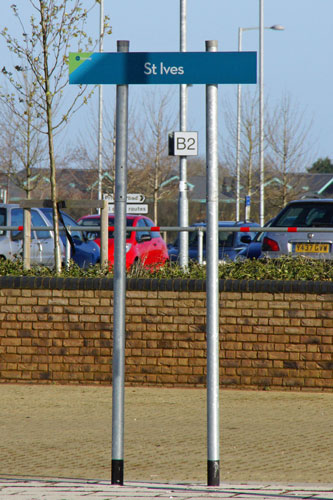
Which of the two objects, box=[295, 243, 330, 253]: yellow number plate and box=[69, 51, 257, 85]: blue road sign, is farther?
box=[295, 243, 330, 253]: yellow number plate

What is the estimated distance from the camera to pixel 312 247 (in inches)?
526

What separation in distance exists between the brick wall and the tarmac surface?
0.21 meters

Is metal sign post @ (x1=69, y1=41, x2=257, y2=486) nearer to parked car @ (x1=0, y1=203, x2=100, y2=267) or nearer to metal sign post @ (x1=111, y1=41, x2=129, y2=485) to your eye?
metal sign post @ (x1=111, y1=41, x2=129, y2=485)

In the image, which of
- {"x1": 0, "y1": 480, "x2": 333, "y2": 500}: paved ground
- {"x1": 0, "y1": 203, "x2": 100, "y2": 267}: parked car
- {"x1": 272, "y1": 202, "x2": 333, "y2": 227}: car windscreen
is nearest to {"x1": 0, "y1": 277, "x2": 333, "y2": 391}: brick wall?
{"x1": 0, "y1": 480, "x2": 333, "y2": 500}: paved ground

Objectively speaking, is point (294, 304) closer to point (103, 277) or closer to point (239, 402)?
point (239, 402)

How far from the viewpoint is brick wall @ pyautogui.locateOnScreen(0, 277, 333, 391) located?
32.9 feet

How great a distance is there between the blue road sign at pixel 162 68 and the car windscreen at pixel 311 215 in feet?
28.0

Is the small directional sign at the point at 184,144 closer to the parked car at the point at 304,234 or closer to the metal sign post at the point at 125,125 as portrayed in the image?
the parked car at the point at 304,234

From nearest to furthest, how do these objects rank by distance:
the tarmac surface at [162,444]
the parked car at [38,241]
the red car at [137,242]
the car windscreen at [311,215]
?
1. the tarmac surface at [162,444]
2. the car windscreen at [311,215]
3. the parked car at [38,241]
4. the red car at [137,242]

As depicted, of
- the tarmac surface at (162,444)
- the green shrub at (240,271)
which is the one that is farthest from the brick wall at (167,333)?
the green shrub at (240,271)

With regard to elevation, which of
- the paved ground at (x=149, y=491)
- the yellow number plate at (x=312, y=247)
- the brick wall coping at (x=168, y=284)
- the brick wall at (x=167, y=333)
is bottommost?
the paved ground at (x=149, y=491)

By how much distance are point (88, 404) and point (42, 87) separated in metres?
4.74

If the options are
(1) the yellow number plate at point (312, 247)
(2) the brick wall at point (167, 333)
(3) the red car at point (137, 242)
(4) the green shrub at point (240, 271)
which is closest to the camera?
(2) the brick wall at point (167, 333)

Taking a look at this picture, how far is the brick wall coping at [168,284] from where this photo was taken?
1009cm
